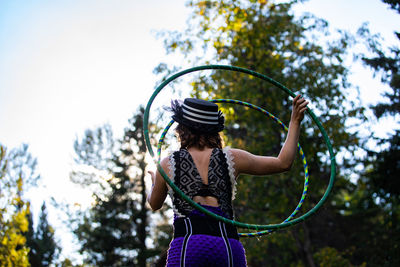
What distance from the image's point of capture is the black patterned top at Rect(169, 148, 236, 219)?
246cm

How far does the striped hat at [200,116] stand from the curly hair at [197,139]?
1.1 inches

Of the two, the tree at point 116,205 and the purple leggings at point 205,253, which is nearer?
the purple leggings at point 205,253

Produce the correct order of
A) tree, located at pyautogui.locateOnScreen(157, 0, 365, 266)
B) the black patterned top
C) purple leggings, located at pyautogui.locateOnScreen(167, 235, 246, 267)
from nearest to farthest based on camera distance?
purple leggings, located at pyautogui.locateOnScreen(167, 235, 246, 267) → the black patterned top → tree, located at pyautogui.locateOnScreen(157, 0, 365, 266)

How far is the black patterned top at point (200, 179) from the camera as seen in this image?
2459mm

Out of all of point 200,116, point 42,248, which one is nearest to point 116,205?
point 42,248

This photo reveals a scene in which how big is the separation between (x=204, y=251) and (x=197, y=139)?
75 cm

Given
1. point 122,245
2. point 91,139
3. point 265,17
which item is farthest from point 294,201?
point 91,139

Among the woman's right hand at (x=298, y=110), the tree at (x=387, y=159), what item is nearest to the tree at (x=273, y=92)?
the tree at (x=387, y=159)

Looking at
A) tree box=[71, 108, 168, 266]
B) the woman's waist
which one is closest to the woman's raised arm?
the woman's waist

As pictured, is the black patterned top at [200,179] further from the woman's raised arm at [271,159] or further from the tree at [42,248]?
the tree at [42,248]

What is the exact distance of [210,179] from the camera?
2.47m

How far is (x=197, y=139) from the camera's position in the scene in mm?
2678

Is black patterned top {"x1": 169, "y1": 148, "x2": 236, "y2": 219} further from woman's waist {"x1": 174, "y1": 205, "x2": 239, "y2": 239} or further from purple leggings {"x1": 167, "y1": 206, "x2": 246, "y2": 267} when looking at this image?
purple leggings {"x1": 167, "y1": 206, "x2": 246, "y2": 267}

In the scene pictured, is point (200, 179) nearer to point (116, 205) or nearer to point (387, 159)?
point (387, 159)
